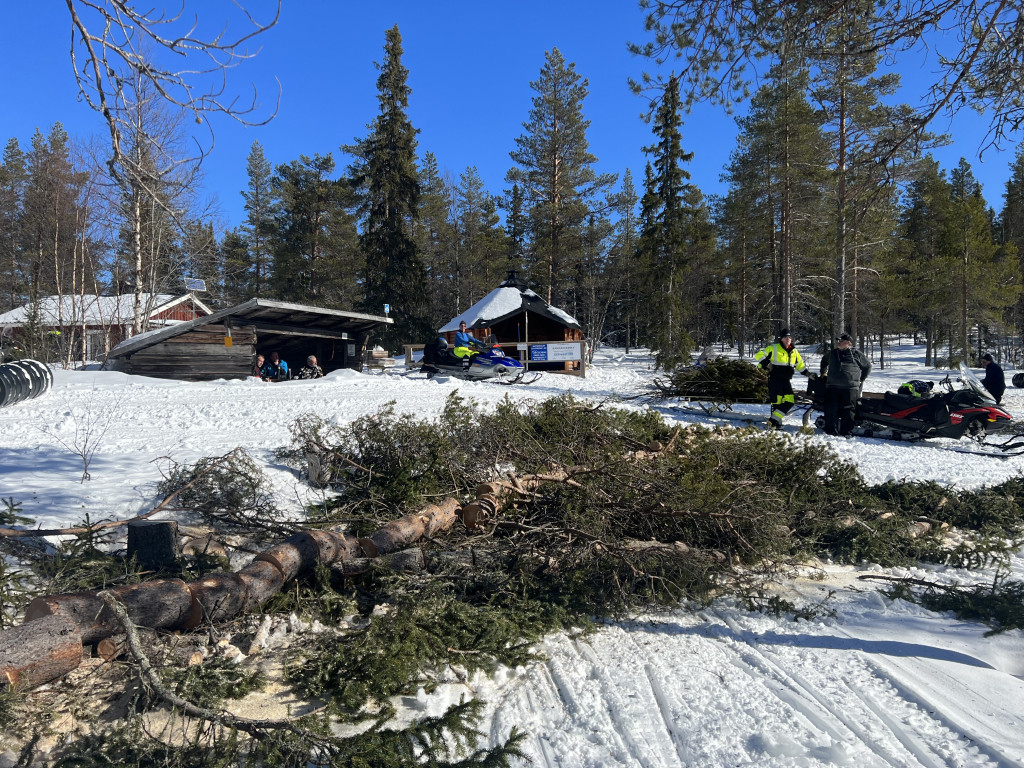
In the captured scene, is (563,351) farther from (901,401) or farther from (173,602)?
(173,602)

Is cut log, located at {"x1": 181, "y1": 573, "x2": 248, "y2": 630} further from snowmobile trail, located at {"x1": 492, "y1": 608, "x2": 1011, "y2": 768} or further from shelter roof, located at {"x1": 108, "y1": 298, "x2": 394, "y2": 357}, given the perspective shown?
shelter roof, located at {"x1": 108, "y1": 298, "x2": 394, "y2": 357}

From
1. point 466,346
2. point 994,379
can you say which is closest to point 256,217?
point 466,346

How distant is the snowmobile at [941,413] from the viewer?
977cm

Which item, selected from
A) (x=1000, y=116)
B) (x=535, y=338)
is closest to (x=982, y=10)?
(x=1000, y=116)

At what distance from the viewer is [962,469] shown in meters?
8.08

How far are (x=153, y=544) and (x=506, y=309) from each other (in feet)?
74.6

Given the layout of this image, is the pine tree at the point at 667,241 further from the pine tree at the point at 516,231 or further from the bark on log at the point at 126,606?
the bark on log at the point at 126,606

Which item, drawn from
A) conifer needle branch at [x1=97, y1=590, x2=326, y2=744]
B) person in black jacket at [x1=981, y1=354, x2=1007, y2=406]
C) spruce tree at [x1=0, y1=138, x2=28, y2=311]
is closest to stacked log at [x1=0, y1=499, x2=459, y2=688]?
conifer needle branch at [x1=97, y1=590, x2=326, y2=744]

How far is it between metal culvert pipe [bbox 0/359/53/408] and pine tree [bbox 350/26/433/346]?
2296cm

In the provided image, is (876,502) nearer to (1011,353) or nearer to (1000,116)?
(1000,116)

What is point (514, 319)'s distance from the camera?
29250mm

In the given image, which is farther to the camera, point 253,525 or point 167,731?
point 253,525

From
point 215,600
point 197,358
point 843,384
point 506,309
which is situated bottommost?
point 215,600

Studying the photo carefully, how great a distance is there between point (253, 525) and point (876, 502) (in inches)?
230
